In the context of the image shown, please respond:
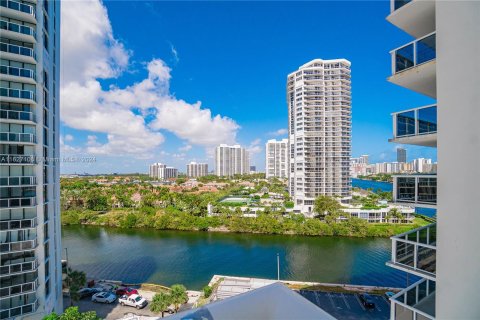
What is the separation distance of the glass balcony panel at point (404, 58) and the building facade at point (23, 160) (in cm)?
480

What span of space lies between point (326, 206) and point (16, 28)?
14410 mm

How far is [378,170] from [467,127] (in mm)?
57947

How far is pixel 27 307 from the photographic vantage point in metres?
3.57

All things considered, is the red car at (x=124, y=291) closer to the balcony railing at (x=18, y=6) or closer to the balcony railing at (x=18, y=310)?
the balcony railing at (x=18, y=310)

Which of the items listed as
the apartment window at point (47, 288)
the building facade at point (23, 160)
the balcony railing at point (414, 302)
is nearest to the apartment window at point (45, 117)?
the building facade at point (23, 160)

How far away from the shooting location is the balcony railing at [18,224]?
3.44 meters

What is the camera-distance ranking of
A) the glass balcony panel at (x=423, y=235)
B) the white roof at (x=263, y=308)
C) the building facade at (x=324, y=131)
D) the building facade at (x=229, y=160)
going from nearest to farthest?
1. the white roof at (x=263, y=308)
2. the glass balcony panel at (x=423, y=235)
3. the building facade at (x=324, y=131)
4. the building facade at (x=229, y=160)

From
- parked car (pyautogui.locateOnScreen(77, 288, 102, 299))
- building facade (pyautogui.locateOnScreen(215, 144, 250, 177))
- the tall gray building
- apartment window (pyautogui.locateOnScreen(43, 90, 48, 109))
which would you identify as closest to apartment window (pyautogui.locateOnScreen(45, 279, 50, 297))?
parked car (pyautogui.locateOnScreen(77, 288, 102, 299))

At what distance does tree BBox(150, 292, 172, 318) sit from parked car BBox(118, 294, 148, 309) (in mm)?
868

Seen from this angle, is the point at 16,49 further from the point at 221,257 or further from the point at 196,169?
the point at 196,169

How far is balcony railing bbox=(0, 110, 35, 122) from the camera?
11.2ft

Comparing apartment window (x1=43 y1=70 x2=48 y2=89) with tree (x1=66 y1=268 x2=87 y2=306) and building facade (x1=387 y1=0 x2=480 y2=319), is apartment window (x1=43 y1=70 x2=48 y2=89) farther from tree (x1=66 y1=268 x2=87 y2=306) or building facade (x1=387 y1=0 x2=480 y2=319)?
building facade (x1=387 y1=0 x2=480 y2=319)

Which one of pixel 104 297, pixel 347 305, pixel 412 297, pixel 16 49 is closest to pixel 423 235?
pixel 412 297

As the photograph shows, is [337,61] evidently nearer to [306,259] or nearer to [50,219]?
[306,259]
